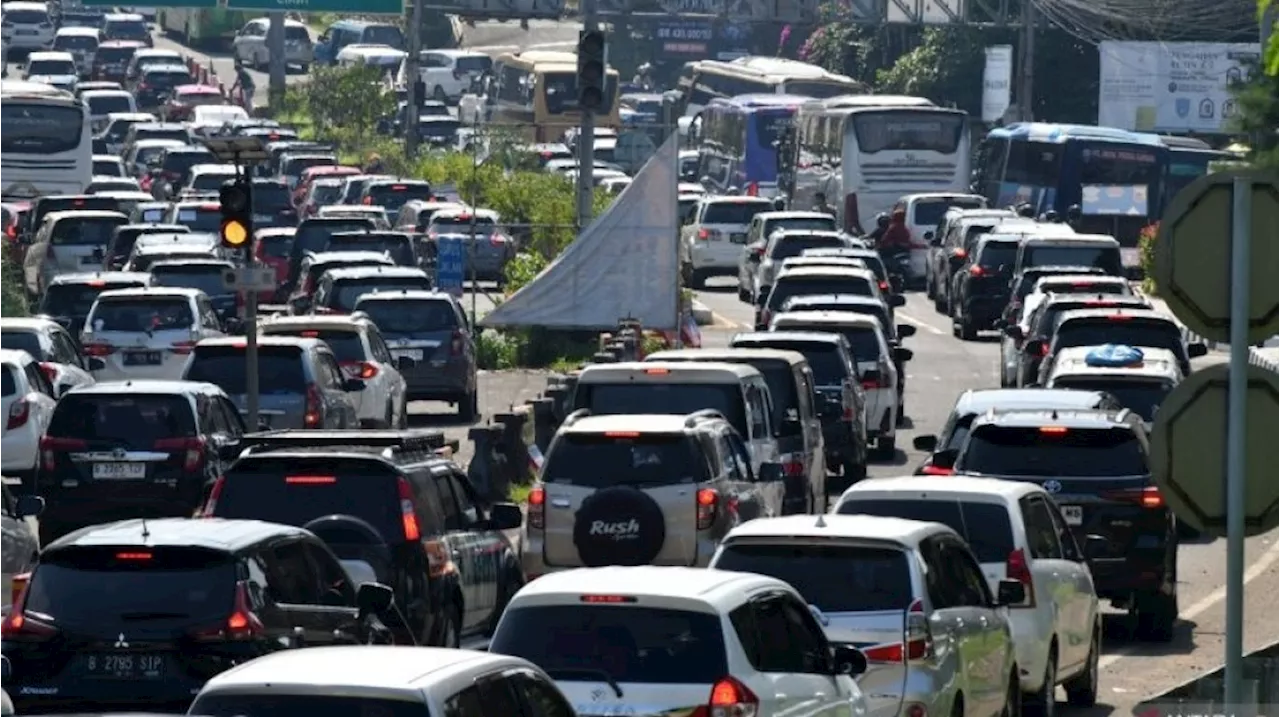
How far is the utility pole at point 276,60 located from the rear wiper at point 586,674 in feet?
243

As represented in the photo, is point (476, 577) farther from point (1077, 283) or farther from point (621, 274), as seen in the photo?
point (1077, 283)

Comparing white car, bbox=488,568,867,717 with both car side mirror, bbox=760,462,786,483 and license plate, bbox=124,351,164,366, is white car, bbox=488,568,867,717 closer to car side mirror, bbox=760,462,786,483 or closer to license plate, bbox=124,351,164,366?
car side mirror, bbox=760,462,786,483

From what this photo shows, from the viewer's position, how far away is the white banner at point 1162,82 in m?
86.5

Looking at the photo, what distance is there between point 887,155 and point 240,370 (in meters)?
39.5

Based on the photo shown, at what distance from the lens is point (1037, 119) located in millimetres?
93750

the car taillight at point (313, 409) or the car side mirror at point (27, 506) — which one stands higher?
the car side mirror at point (27, 506)

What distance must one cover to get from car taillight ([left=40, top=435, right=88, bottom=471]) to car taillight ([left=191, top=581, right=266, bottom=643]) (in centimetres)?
984

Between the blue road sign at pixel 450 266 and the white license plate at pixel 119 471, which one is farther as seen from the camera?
the blue road sign at pixel 450 266

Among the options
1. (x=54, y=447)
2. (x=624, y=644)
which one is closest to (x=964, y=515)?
(x=624, y=644)

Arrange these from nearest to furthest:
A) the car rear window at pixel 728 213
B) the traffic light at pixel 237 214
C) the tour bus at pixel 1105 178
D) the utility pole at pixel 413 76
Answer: the traffic light at pixel 237 214 → the car rear window at pixel 728 213 → the tour bus at pixel 1105 178 → the utility pole at pixel 413 76

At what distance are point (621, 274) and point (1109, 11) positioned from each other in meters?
52.2

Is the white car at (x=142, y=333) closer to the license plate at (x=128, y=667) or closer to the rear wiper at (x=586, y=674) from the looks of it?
the license plate at (x=128, y=667)

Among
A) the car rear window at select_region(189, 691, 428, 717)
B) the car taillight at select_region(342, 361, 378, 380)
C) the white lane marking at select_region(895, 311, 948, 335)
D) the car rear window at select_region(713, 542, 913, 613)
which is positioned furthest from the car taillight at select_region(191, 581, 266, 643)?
the white lane marking at select_region(895, 311, 948, 335)

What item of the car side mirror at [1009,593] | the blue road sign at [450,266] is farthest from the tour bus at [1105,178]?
the car side mirror at [1009,593]
